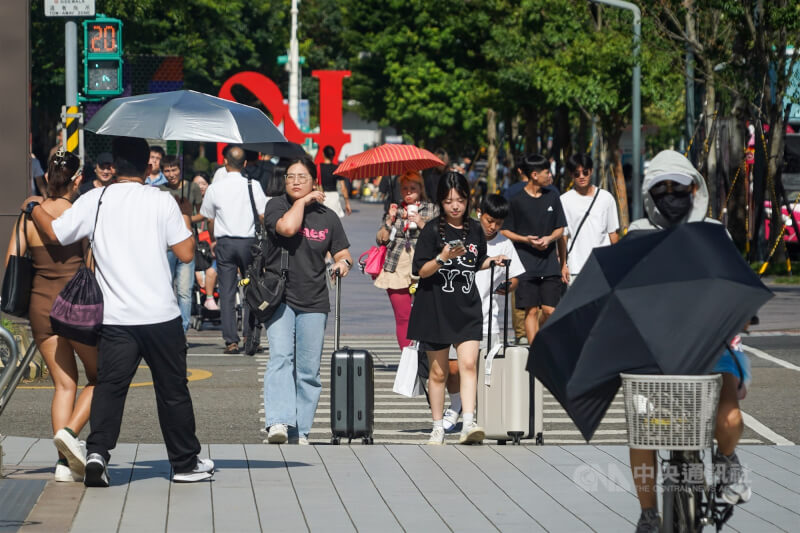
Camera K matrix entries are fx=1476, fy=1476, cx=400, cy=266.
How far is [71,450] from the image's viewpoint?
24.8 feet

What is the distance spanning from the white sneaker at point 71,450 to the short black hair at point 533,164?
604 centimetres

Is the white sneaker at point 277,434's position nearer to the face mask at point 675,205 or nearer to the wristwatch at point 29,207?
the wristwatch at point 29,207

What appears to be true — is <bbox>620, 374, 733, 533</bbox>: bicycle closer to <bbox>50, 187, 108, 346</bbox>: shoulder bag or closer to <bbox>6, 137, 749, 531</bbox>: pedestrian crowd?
<bbox>6, 137, 749, 531</bbox>: pedestrian crowd

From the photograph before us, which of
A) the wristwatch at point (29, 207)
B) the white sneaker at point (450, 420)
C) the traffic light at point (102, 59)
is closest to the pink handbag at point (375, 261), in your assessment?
the white sneaker at point (450, 420)

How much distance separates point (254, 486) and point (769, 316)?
12.2 metres

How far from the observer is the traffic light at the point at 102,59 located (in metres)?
18.1

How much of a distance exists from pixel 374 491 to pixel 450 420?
101 inches

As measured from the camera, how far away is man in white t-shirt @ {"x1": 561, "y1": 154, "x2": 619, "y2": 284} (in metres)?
13.2

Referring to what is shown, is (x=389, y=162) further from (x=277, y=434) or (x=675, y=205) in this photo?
(x=675, y=205)

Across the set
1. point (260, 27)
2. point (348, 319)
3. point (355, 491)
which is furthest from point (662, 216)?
point (260, 27)

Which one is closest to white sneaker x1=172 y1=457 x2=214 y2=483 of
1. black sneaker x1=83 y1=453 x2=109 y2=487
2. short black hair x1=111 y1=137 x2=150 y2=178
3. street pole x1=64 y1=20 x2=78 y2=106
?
black sneaker x1=83 y1=453 x2=109 y2=487

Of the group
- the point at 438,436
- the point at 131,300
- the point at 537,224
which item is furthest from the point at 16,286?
the point at 537,224

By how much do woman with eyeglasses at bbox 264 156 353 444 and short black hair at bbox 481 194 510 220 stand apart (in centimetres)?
152

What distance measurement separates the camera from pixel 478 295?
9.39 metres
